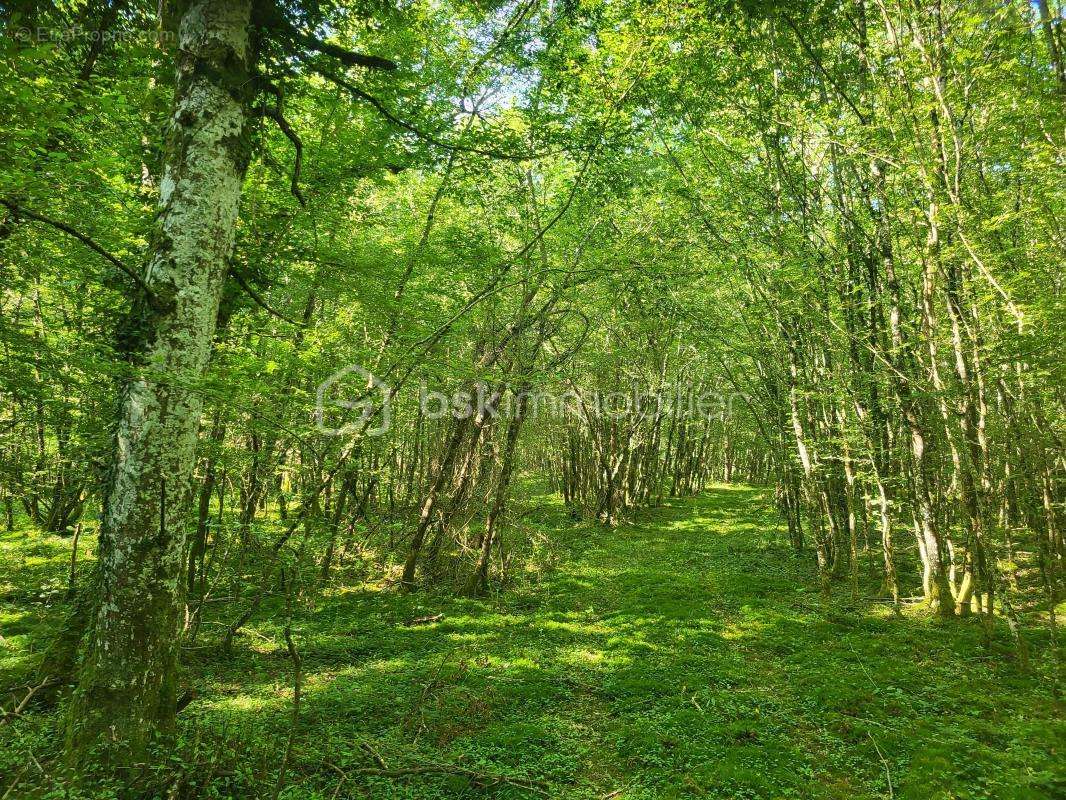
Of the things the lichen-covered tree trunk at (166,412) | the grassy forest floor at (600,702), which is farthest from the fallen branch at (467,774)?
the lichen-covered tree trunk at (166,412)

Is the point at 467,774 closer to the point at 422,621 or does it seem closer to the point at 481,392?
the point at 422,621

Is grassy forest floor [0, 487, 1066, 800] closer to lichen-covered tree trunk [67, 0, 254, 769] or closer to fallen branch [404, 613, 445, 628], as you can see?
fallen branch [404, 613, 445, 628]

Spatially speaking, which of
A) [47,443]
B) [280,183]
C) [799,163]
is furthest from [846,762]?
[47,443]

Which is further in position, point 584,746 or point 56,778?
point 584,746

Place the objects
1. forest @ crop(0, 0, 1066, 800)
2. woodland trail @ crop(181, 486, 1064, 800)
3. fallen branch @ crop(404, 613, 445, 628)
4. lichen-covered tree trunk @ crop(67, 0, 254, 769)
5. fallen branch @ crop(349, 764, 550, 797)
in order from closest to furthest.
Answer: lichen-covered tree trunk @ crop(67, 0, 254, 769) → forest @ crop(0, 0, 1066, 800) → fallen branch @ crop(349, 764, 550, 797) → woodland trail @ crop(181, 486, 1064, 800) → fallen branch @ crop(404, 613, 445, 628)

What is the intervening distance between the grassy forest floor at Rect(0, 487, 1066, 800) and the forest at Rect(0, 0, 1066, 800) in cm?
5

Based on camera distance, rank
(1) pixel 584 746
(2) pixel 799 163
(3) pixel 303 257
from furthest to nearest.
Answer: (2) pixel 799 163 → (3) pixel 303 257 → (1) pixel 584 746

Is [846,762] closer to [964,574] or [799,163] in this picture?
[964,574]

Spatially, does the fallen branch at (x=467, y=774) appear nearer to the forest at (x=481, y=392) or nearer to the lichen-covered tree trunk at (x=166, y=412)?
the forest at (x=481, y=392)

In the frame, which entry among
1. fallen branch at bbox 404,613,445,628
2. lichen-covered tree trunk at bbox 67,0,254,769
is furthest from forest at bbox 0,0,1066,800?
fallen branch at bbox 404,613,445,628

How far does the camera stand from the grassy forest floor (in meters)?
4.49

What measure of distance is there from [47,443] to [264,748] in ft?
41.9

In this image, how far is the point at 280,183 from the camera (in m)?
6.91

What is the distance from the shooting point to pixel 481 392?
10398mm
